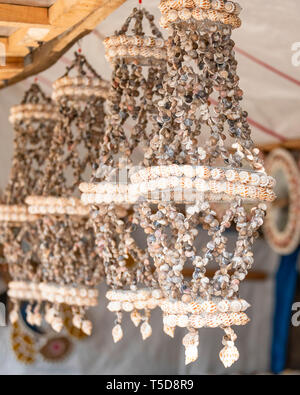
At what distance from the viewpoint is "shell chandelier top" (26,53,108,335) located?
2.27 m

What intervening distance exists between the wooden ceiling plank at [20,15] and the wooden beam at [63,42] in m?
0.14

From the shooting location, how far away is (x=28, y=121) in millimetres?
2791

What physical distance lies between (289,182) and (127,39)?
2013mm

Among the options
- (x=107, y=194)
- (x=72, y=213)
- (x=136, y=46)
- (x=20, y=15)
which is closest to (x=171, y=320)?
(x=107, y=194)

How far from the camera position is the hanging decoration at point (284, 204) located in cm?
366

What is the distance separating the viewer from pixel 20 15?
2.17 m

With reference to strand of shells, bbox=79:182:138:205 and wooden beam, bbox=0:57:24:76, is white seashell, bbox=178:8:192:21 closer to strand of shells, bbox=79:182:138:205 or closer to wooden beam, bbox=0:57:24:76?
strand of shells, bbox=79:182:138:205

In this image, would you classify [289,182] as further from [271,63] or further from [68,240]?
[68,240]

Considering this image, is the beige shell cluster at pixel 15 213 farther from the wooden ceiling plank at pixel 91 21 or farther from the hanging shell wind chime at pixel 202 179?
the hanging shell wind chime at pixel 202 179

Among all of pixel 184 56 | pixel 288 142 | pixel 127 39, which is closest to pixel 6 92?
pixel 288 142

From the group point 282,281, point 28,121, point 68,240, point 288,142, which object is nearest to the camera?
point 68,240

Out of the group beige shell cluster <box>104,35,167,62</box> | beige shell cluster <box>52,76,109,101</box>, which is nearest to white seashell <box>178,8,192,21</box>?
beige shell cluster <box>104,35,167,62</box>

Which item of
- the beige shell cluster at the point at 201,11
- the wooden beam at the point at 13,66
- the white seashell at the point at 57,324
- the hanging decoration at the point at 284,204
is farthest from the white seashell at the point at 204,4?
the hanging decoration at the point at 284,204

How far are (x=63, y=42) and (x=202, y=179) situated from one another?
50.6 inches
